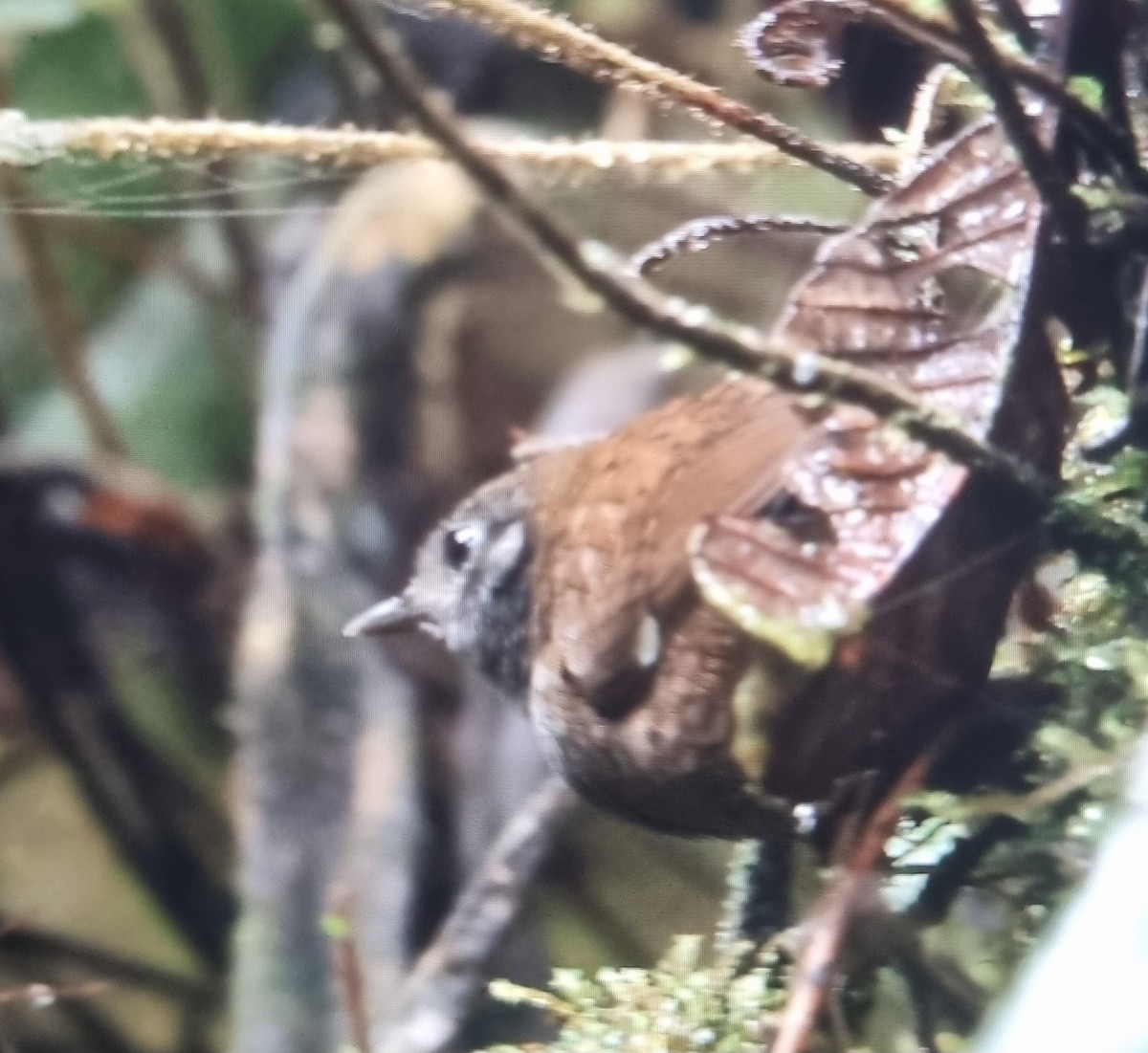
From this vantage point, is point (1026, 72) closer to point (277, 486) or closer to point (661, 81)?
point (661, 81)

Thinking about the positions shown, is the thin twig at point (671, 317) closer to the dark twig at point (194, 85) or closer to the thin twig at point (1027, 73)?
the thin twig at point (1027, 73)

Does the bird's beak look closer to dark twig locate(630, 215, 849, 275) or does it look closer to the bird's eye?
the bird's eye

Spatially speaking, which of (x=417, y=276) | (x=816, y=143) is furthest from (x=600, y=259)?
(x=417, y=276)

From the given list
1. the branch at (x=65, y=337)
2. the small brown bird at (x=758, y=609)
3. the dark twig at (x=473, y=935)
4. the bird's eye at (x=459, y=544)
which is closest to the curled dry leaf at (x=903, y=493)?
the small brown bird at (x=758, y=609)

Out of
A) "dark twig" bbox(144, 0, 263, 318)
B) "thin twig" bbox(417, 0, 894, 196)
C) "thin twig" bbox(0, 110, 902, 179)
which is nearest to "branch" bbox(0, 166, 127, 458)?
"dark twig" bbox(144, 0, 263, 318)

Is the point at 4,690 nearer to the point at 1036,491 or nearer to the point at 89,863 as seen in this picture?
the point at 89,863

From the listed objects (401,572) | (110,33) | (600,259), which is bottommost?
(401,572)
